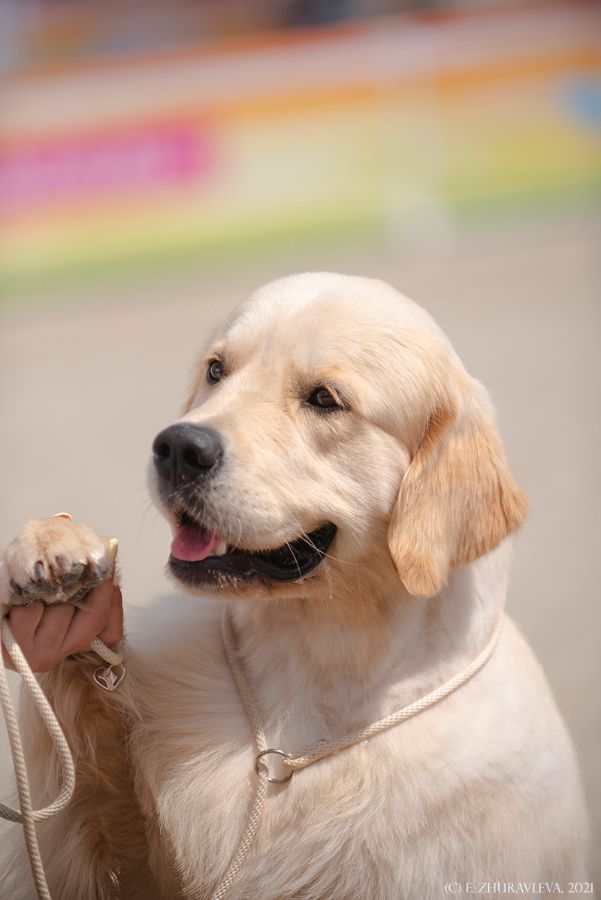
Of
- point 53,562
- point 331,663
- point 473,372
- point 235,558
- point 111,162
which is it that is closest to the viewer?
point 53,562

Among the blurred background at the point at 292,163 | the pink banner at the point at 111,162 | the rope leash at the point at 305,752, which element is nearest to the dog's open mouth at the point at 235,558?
the rope leash at the point at 305,752

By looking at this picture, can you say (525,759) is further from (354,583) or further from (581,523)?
(581,523)

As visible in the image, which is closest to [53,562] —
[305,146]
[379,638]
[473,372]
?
[379,638]

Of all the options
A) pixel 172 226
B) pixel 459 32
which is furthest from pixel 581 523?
pixel 459 32

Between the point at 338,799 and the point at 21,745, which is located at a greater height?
the point at 21,745

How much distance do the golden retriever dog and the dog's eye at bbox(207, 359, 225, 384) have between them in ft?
0.20

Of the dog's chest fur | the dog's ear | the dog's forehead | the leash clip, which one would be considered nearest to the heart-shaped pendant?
the leash clip

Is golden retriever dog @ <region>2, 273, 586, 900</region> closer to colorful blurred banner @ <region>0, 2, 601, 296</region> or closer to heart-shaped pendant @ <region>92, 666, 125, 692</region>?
heart-shaped pendant @ <region>92, 666, 125, 692</region>

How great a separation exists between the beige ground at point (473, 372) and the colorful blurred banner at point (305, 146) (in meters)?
0.72

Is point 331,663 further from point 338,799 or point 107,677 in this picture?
point 107,677

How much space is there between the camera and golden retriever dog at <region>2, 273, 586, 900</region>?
239 centimetres

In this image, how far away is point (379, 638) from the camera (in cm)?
250

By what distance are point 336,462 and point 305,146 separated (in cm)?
1007

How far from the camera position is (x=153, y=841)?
2590 mm
